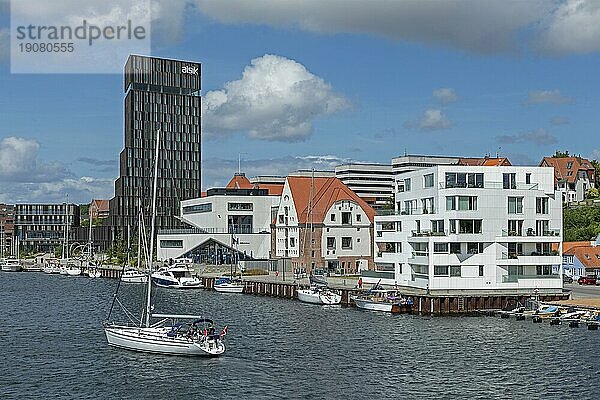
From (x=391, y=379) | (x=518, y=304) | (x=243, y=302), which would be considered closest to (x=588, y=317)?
(x=518, y=304)

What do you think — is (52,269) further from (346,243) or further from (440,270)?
(440,270)

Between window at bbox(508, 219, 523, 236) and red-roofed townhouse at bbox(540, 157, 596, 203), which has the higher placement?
red-roofed townhouse at bbox(540, 157, 596, 203)

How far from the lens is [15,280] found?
15475 cm

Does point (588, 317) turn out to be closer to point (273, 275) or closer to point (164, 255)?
point (273, 275)

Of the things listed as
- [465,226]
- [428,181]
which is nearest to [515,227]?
[465,226]

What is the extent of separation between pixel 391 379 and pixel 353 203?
85.2 metres

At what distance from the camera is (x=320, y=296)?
95.5 metres

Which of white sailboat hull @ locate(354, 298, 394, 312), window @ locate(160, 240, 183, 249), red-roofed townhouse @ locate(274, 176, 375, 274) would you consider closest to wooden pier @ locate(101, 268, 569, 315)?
white sailboat hull @ locate(354, 298, 394, 312)

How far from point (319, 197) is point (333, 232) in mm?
7048

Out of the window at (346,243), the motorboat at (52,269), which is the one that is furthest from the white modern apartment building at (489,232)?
the motorboat at (52,269)

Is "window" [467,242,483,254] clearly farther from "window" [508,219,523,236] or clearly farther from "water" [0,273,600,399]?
"water" [0,273,600,399]

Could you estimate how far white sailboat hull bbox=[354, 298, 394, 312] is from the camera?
3374 inches

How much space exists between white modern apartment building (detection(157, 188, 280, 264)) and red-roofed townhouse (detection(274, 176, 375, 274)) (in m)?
19.1

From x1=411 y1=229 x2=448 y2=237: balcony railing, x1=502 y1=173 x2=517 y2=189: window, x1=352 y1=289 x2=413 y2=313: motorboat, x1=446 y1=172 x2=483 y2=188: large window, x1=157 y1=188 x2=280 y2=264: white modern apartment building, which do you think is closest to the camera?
x1=352 y1=289 x2=413 y2=313: motorboat
